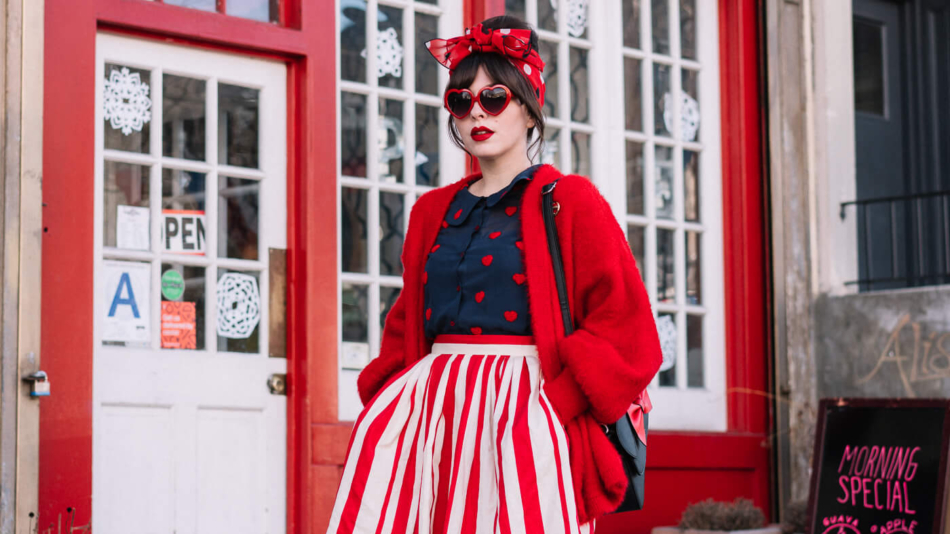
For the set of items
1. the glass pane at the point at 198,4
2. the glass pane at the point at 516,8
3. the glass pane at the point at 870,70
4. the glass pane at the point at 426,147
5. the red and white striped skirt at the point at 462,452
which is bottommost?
the red and white striped skirt at the point at 462,452

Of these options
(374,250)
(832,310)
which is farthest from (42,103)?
(832,310)

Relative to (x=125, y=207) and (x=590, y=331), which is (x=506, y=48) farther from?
(x=125, y=207)

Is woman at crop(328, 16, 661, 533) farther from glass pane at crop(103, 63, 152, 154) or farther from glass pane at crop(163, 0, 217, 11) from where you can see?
glass pane at crop(163, 0, 217, 11)

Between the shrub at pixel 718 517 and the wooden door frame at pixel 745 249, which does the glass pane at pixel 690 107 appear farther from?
the shrub at pixel 718 517

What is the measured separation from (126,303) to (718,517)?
2.90m

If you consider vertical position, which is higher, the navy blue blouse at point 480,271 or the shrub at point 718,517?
the navy blue blouse at point 480,271

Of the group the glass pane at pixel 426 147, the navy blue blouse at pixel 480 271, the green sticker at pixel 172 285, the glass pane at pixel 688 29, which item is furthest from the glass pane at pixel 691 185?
the navy blue blouse at pixel 480 271

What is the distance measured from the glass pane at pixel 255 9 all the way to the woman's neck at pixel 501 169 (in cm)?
246

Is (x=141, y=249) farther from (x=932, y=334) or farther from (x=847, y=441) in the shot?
(x=932, y=334)

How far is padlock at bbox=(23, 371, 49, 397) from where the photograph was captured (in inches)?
165

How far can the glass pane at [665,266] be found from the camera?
6.50 meters

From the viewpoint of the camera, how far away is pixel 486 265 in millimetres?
2852

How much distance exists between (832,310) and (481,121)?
427 centimetres

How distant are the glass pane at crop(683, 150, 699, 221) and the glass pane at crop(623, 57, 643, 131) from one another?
372mm
